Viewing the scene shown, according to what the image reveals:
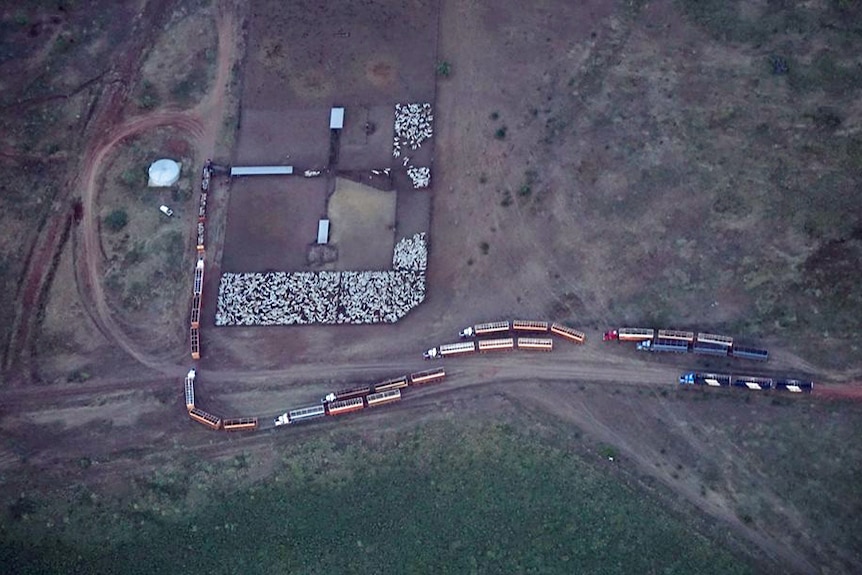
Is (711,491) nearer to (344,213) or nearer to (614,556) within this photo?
(614,556)

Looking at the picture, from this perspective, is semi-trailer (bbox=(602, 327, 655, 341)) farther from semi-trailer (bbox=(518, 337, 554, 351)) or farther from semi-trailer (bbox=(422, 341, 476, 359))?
semi-trailer (bbox=(422, 341, 476, 359))

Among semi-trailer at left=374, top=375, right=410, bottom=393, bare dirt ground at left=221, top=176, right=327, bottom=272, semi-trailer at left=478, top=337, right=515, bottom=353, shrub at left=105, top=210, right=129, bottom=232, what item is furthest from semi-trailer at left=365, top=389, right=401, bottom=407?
shrub at left=105, top=210, right=129, bottom=232

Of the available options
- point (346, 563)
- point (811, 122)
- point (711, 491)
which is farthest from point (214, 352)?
point (811, 122)

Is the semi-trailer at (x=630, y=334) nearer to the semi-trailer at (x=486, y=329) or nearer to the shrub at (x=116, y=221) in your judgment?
the semi-trailer at (x=486, y=329)

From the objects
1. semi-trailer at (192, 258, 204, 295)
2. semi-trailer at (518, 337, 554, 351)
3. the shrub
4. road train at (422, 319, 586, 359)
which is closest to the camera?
semi-trailer at (518, 337, 554, 351)

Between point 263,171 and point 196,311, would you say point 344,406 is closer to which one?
point 196,311

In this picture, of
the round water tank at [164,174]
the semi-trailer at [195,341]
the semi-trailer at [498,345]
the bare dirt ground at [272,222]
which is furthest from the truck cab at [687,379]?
the round water tank at [164,174]
